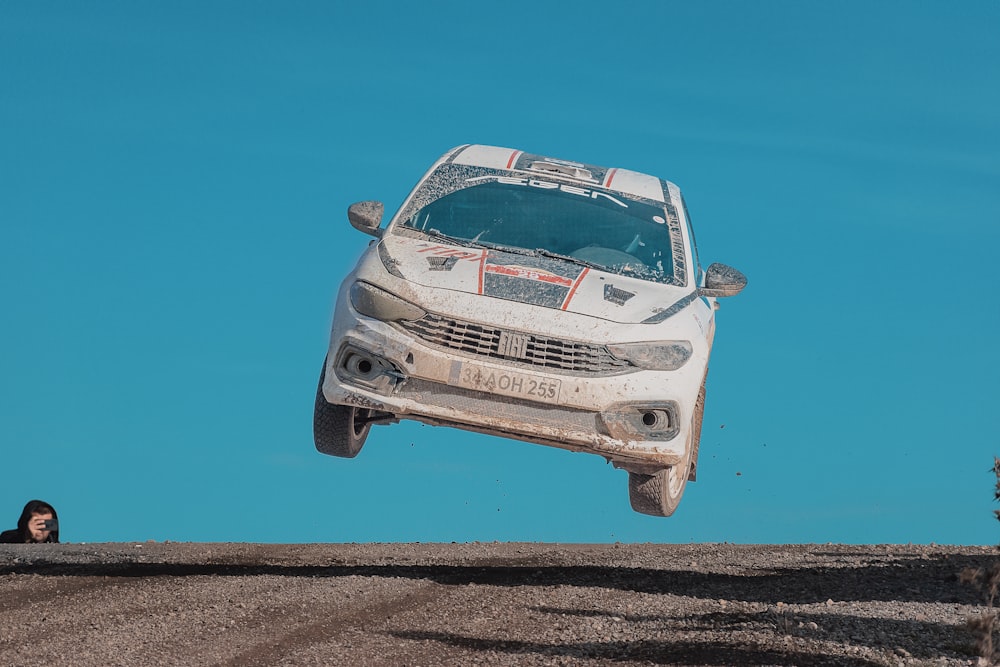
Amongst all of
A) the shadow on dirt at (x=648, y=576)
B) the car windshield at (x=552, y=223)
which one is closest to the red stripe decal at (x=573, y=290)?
the car windshield at (x=552, y=223)

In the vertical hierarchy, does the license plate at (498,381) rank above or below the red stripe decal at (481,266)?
below

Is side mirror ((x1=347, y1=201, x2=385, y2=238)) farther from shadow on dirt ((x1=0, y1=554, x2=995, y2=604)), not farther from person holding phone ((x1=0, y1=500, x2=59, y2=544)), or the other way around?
person holding phone ((x1=0, y1=500, x2=59, y2=544))

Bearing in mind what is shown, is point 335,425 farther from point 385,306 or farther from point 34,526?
point 34,526

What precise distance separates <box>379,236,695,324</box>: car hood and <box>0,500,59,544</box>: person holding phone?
24.0ft

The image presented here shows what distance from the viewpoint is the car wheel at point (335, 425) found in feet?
31.3

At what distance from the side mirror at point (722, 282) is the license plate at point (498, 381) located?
5.85 feet

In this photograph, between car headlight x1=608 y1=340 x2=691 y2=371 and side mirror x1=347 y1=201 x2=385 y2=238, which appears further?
side mirror x1=347 y1=201 x2=385 y2=238

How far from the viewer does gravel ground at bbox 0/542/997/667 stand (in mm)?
7207

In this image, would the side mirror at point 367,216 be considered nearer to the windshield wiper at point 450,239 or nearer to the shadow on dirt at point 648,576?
the windshield wiper at point 450,239

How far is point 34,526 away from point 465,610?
788 cm

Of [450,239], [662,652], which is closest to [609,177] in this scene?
[450,239]

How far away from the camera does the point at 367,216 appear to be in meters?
9.41

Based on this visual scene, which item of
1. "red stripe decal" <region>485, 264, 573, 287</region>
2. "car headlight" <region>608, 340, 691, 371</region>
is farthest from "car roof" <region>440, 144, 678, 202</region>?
"car headlight" <region>608, 340, 691, 371</region>

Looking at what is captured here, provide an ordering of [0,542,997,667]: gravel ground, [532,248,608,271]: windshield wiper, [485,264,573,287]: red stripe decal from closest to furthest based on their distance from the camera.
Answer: [0,542,997,667]: gravel ground
[485,264,573,287]: red stripe decal
[532,248,608,271]: windshield wiper
